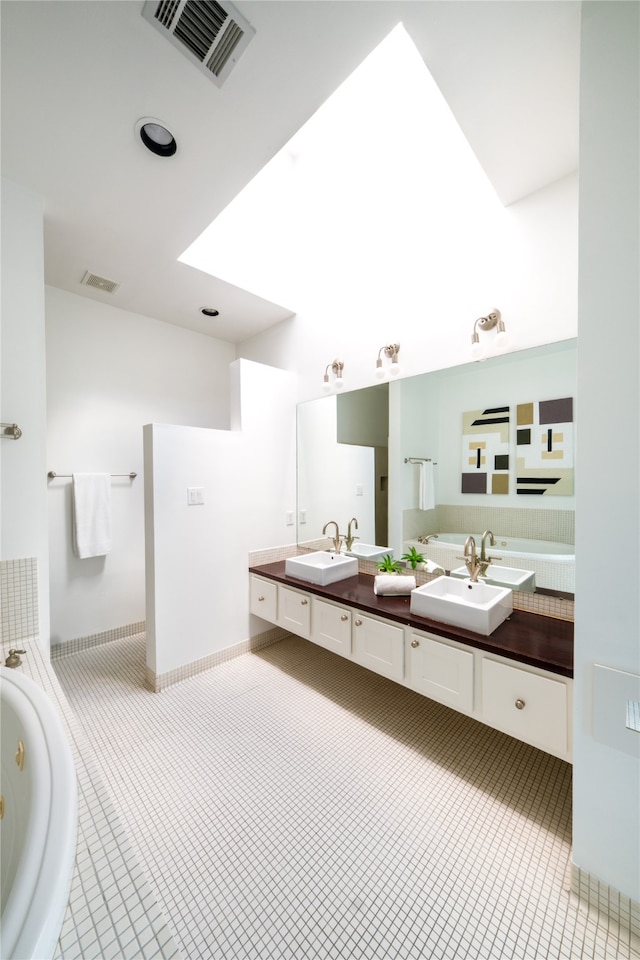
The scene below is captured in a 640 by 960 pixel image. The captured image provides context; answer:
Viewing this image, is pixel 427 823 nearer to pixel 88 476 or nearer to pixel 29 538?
pixel 29 538

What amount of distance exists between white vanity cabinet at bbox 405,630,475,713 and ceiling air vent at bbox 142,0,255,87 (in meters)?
2.39

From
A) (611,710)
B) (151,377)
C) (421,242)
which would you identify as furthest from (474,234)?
(151,377)

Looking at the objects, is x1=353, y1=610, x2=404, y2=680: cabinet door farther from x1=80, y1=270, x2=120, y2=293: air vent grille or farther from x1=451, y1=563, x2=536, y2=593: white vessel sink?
x1=80, y1=270, x2=120, y2=293: air vent grille

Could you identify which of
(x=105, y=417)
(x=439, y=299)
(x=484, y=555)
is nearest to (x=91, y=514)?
(x=105, y=417)

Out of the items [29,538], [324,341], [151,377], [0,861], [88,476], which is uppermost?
[324,341]

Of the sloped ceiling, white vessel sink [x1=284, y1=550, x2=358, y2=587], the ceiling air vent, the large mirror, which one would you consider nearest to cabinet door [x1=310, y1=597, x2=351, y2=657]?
white vessel sink [x1=284, y1=550, x2=358, y2=587]

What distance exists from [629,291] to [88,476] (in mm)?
3160

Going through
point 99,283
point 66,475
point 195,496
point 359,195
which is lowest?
point 195,496

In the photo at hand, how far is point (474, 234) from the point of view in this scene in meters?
1.96

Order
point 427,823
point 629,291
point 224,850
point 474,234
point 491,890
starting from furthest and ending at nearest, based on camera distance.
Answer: point 474,234 < point 427,823 < point 224,850 < point 491,890 < point 629,291

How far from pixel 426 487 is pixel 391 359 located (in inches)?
33.8

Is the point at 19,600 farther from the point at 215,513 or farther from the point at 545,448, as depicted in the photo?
the point at 545,448

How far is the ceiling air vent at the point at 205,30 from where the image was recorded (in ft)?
3.54

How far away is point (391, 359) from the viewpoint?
233cm
